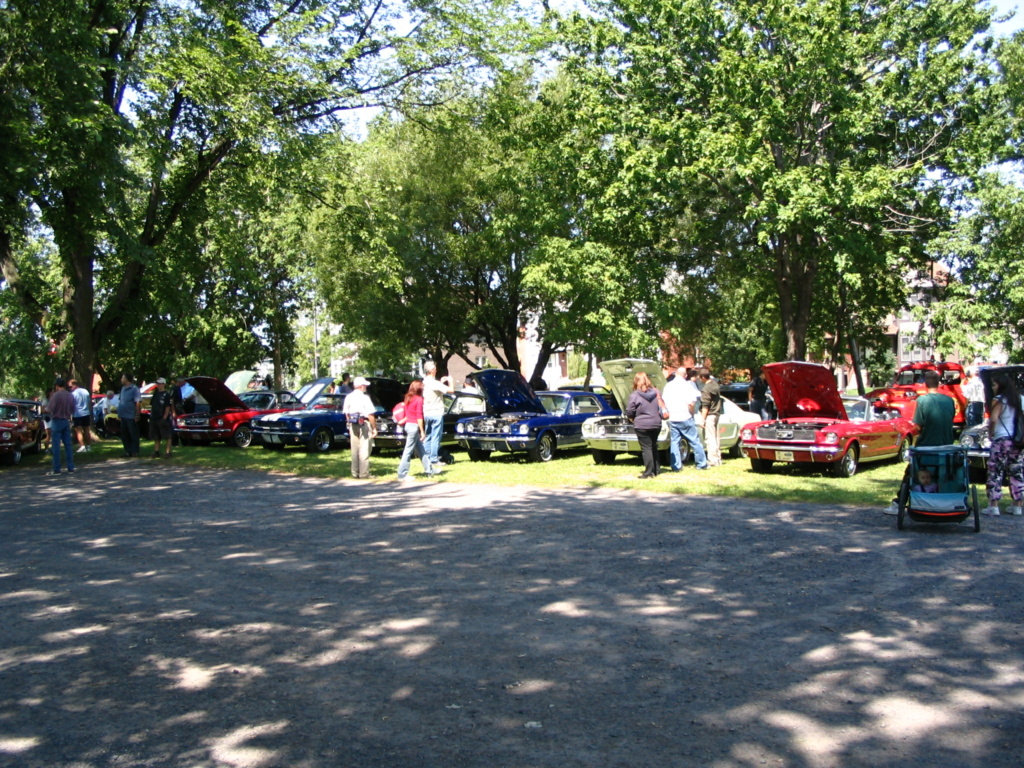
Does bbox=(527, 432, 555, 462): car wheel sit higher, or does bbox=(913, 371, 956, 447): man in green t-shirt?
bbox=(913, 371, 956, 447): man in green t-shirt

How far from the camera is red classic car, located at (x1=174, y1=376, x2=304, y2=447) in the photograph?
2469cm

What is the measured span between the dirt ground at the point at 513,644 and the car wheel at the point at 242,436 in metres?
13.6

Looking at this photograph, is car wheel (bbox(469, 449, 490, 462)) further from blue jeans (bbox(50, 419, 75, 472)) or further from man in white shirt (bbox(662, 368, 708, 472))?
blue jeans (bbox(50, 419, 75, 472))

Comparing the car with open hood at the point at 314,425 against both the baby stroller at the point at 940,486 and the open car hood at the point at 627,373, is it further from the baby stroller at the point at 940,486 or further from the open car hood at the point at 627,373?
the baby stroller at the point at 940,486

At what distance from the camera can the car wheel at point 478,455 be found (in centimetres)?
2053

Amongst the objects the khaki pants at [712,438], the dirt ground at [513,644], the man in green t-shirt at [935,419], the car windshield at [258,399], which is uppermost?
the car windshield at [258,399]

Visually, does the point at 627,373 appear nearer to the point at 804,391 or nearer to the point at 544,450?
the point at 544,450

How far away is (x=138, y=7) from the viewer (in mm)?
23156

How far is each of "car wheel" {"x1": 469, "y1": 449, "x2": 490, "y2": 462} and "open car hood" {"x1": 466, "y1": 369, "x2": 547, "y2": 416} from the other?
1000 millimetres

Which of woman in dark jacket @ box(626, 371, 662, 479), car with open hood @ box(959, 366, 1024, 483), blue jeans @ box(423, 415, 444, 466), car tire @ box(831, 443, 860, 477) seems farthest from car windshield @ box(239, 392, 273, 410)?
car with open hood @ box(959, 366, 1024, 483)

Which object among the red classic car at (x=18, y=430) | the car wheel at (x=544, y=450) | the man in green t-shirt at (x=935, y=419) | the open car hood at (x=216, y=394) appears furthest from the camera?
the open car hood at (x=216, y=394)

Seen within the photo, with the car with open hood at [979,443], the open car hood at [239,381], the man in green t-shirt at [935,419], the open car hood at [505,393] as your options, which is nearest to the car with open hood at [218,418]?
the open car hood at [505,393]

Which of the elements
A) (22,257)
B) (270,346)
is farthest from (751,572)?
(22,257)

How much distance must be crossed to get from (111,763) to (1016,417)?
1043 cm
